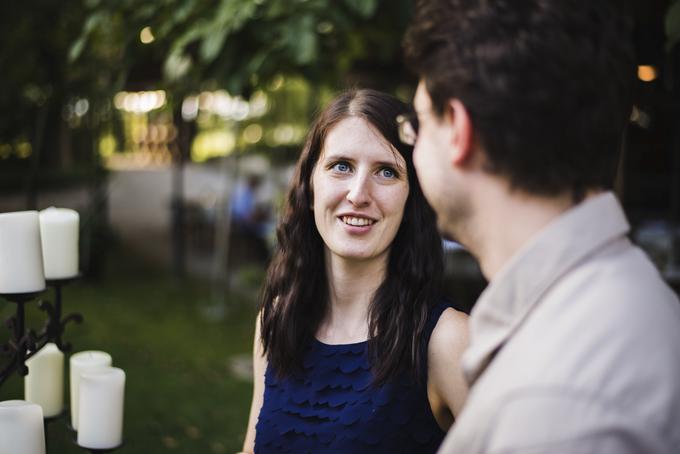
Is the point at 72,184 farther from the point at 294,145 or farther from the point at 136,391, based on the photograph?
the point at 136,391

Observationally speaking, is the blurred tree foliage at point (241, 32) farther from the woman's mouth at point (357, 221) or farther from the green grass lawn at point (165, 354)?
the green grass lawn at point (165, 354)

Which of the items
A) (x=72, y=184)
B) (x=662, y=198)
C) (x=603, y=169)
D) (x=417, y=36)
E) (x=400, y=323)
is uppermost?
(x=417, y=36)

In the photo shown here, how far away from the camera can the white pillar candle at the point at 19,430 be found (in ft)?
5.65

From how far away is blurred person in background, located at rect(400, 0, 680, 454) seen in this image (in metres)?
0.85

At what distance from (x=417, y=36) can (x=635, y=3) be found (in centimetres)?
318

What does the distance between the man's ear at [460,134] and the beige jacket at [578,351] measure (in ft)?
0.51

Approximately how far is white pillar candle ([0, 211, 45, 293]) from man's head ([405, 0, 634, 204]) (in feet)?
4.16

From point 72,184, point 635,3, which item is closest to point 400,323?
point 635,3

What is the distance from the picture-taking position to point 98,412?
1952 mm

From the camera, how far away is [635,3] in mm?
3812

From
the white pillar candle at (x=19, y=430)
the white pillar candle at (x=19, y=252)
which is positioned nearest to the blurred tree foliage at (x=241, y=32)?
the white pillar candle at (x=19, y=252)

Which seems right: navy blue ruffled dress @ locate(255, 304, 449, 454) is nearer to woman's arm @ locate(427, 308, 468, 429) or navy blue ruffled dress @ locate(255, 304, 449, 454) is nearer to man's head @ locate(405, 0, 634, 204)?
woman's arm @ locate(427, 308, 468, 429)

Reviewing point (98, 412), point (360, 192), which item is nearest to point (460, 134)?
point (360, 192)

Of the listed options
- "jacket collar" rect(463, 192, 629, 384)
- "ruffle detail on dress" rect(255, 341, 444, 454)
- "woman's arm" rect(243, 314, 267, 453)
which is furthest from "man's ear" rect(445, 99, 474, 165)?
"woman's arm" rect(243, 314, 267, 453)
